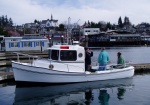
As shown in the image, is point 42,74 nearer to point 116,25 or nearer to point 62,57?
point 62,57

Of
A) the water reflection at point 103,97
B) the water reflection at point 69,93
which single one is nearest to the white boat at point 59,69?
the water reflection at point 69,93

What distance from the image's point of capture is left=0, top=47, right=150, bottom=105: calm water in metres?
14.8

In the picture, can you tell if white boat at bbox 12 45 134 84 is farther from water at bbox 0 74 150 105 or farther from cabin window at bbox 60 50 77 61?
water at bbox 0 74 150 105

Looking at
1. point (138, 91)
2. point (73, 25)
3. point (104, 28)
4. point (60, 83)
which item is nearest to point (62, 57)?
point (60, 83)

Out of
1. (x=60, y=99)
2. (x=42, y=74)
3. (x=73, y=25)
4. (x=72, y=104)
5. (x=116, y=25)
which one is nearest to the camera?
(x=72, y=104)

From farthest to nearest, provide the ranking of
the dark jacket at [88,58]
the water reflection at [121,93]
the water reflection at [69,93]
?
the dark jacket at [88,58], the water reflection at [121,93], the water reflection at [69,93]

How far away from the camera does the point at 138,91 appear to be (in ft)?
56.6

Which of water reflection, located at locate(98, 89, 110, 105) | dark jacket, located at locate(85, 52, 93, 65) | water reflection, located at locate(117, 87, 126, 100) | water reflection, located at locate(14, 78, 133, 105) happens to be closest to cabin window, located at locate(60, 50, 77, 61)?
dark jacket, located at locate(85, 52, 93, 65)

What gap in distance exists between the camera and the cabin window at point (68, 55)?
62.8 feet

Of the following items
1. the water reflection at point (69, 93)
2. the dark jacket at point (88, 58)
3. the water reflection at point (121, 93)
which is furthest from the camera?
the dark jacket at point (88, 58)

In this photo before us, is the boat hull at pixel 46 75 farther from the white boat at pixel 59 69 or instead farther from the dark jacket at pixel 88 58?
the dark jacket at pixel 88 58

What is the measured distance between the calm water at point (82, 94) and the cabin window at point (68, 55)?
1.76 meters

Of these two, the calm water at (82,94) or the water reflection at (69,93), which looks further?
the water reflection at (69,93)

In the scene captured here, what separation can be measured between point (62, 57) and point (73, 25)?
3972mm
